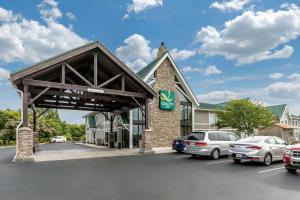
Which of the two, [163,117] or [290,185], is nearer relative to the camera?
[290,185]

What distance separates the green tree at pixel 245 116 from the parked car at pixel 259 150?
525 inches

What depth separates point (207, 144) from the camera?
47.1 feet

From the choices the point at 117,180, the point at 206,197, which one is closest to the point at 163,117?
the point at 117,180

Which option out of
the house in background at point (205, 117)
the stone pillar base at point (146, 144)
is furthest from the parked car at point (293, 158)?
the house in background at point (205, 117)

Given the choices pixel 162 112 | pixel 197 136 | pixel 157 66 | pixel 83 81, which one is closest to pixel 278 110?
pixel 162 112

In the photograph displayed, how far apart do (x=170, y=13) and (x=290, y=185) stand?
14.0 metres

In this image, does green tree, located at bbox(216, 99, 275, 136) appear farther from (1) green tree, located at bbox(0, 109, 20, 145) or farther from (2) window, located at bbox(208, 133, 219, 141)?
(1) green tree, located at bbox(0, 109, 20, 145)

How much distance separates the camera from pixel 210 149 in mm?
14414

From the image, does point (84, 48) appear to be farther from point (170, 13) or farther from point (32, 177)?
point (32, 177)

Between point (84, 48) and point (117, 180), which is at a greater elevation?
point (84, 48)

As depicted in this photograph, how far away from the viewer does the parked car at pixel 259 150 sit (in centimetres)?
1190

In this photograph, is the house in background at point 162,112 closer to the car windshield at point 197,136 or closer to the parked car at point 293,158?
the car windshield at point 197,136

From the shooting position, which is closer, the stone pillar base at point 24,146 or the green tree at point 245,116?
the stone pillar base at point 24,146

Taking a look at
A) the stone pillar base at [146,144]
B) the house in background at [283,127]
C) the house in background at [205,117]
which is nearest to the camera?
the stone pillar base at [146,144]
